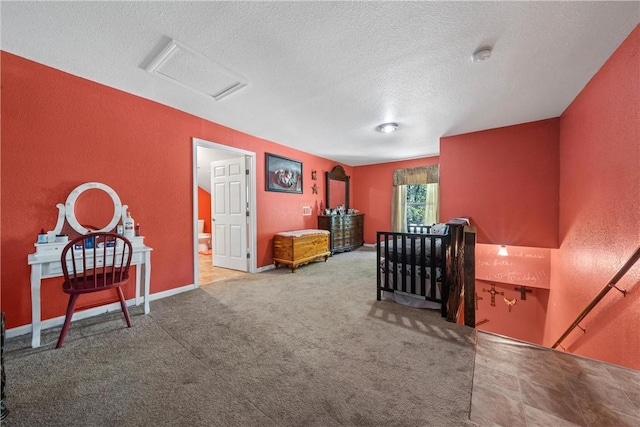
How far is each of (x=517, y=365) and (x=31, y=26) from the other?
4217 millimetres

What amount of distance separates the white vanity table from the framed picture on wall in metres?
2.21

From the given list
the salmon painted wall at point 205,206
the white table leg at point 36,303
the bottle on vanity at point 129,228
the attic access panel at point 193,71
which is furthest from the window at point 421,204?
the white table leg at point 36,303

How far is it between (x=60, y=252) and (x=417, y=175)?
6.11 m

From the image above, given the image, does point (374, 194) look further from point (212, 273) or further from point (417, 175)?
point (212, 273)

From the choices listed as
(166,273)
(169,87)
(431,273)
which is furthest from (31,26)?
(431,273)

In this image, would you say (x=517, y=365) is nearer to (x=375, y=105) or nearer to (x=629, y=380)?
(x=629, y=380)

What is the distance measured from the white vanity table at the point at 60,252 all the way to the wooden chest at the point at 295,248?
2.02m

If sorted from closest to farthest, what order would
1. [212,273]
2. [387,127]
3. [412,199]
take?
[387,127]
[212,273]
[412,199]

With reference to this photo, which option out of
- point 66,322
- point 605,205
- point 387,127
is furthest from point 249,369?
point 387,127

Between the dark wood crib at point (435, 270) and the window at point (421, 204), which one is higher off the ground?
the window at point (421, 204)

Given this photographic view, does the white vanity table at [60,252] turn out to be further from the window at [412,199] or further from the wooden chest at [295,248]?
the window at [412,199]

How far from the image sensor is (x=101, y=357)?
1.71 meters

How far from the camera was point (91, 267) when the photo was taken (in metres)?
2.14

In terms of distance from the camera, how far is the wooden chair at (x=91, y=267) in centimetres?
183
